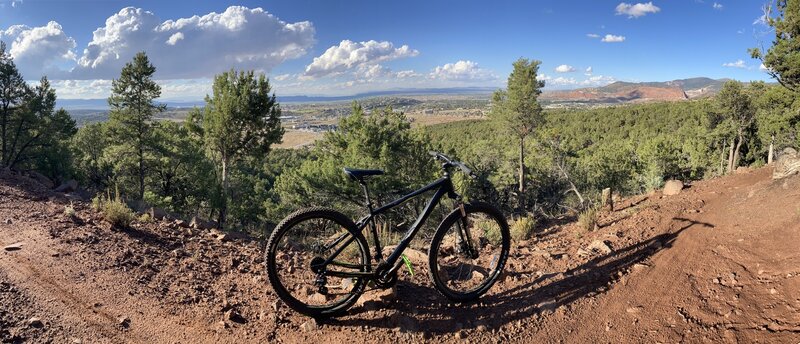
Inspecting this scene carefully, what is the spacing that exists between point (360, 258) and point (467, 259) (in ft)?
5.39

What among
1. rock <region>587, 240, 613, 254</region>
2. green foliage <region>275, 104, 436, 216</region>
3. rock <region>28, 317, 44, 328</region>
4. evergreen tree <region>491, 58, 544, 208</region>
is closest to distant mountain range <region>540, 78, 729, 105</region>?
Result: evergreen tree <region>491, 58, 544, 208</region>

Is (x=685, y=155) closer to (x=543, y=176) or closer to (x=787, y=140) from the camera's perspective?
(x=543, y=176)

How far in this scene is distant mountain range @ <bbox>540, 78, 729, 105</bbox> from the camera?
144337 mm

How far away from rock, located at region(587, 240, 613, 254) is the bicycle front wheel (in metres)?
1.19

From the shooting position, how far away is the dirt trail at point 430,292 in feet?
10.2

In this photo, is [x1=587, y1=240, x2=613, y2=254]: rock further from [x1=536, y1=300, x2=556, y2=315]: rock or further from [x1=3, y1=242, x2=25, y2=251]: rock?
[x1=3, y1=242, x2=25, y2=251]: rock

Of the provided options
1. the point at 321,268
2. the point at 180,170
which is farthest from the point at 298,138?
the point at 321,268

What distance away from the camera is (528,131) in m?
27.2

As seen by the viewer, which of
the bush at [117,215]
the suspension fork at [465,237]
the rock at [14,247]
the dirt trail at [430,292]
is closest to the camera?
the dirt trail at [430,292]

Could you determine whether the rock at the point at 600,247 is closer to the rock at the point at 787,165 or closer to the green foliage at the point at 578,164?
the rock at the point at 787,165

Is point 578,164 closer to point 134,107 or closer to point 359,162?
point 359,162

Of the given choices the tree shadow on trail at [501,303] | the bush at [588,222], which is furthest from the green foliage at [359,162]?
the tree shadow on trail at [501,303]

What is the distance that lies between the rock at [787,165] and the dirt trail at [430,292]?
254cm

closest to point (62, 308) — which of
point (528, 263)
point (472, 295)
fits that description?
point (472, 295)
